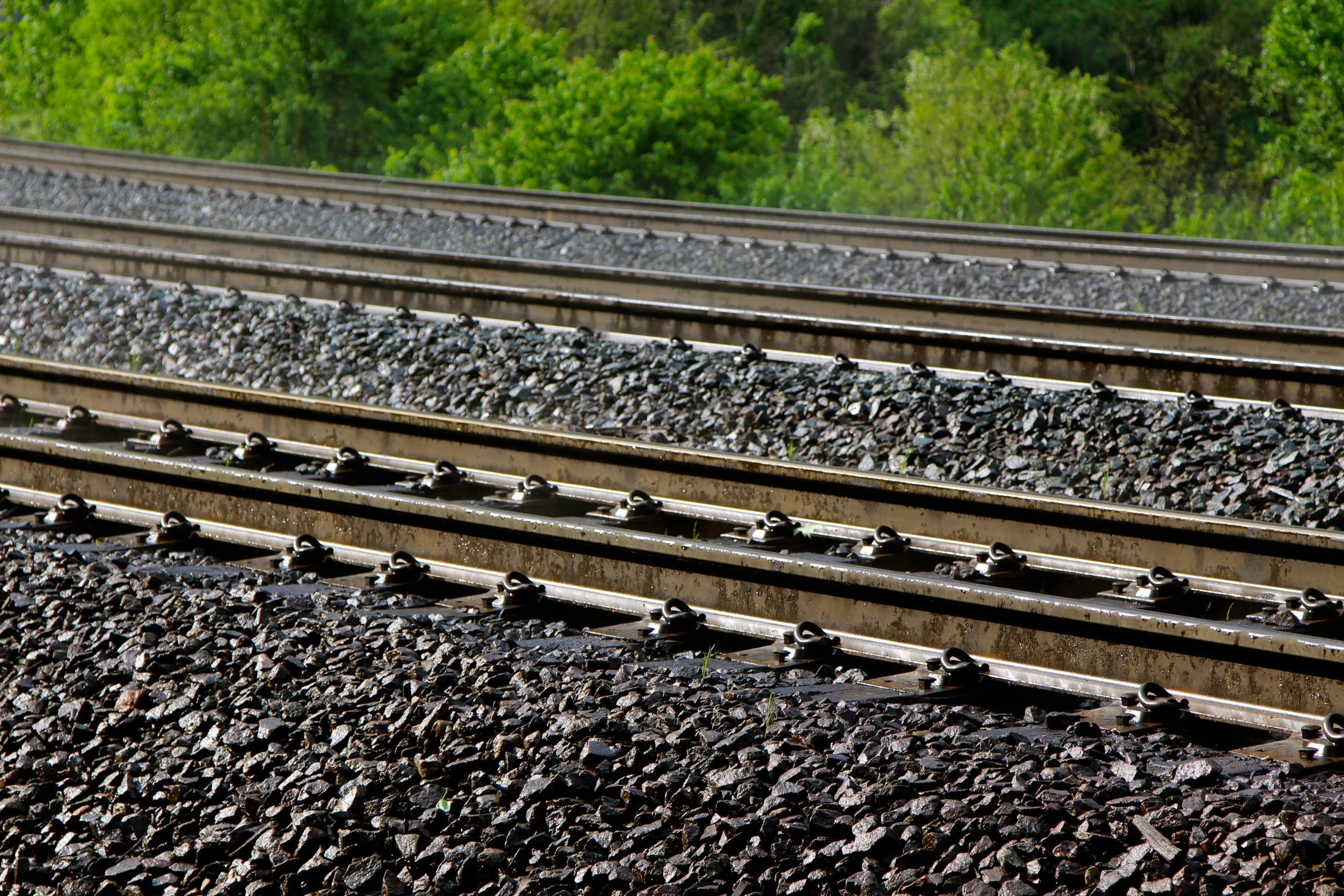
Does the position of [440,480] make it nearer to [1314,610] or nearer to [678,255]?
[1314,610]

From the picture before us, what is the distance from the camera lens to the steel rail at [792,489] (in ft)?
14.7

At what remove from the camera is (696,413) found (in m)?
6.52

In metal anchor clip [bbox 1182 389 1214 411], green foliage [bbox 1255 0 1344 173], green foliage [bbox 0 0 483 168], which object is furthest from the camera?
green foliage [bbox 0 0 483 168]

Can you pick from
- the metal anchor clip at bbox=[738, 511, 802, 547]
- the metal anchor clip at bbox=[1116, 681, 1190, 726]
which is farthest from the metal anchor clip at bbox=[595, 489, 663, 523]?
the metal anchor clip at bbox=[1116, 681, 1190, 726]

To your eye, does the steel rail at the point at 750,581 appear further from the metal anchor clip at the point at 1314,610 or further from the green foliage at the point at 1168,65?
the green foliage at the point at 1168,65

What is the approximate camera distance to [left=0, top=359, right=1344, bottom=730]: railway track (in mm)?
3748

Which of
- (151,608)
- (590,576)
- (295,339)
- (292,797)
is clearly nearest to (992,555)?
(590,576)

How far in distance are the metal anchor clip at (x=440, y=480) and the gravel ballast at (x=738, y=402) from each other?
1.26m

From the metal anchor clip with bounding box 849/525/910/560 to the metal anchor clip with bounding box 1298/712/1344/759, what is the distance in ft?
4.84

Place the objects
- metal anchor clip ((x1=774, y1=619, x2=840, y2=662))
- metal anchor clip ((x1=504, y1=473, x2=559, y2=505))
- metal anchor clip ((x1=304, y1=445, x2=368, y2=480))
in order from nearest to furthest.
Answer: metal anchor clip ((x1=774, y1=619, x2=840, y2=662)) < metal anchor clip ((x1=504, y1=473, x2=559, y2=505)) < metal anchor clip ((x1=304, y1=445, x2=368, y2=480))

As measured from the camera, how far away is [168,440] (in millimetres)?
5980

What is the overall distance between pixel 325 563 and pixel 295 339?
339 cm

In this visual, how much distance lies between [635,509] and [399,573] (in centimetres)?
87

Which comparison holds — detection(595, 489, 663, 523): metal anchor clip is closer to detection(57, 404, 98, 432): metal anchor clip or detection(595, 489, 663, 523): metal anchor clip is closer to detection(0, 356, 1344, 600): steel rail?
detection(0, 356, 1344, 600): steel rail
